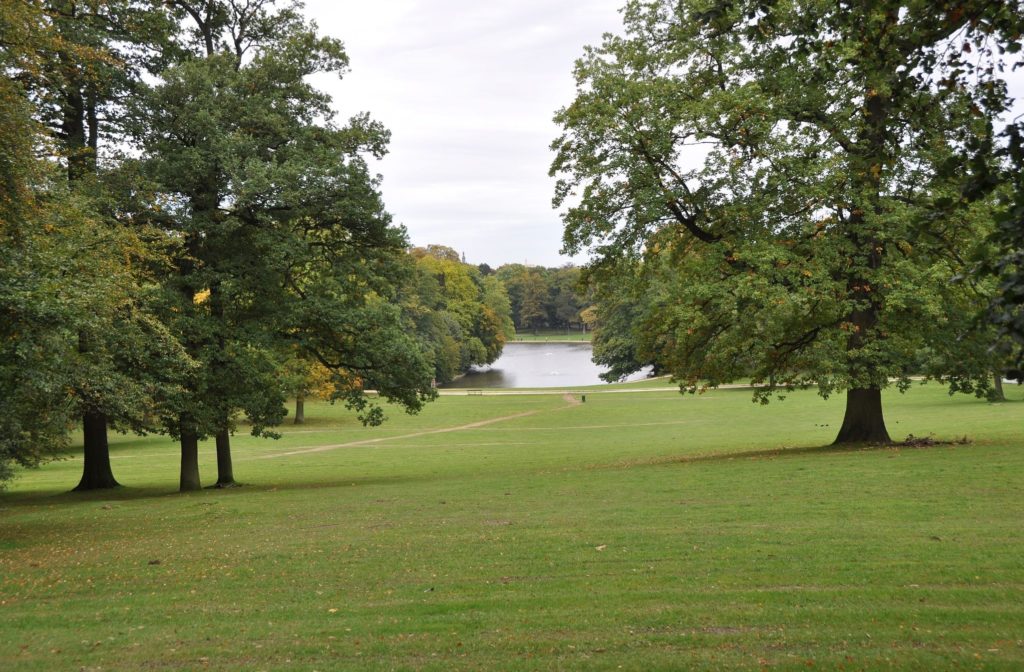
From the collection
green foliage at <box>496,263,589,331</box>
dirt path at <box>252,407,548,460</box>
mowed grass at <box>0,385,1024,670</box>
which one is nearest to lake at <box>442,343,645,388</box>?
green foliage at <box>496,263,589,331</box>

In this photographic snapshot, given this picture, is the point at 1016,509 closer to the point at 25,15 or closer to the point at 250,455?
the point at 25,15

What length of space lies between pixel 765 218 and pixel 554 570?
45.1ft

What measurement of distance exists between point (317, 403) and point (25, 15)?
167ft

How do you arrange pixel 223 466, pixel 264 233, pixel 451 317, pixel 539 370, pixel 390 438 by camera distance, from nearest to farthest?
pixel 264 233 < pixel 223 466 < pixel 390 438 < pixel 451 317 < pixel 539 370

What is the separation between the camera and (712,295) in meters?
18.9

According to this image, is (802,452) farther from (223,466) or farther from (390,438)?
(390,438)

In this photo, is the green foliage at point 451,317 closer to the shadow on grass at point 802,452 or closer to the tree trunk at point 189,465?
the tree trunk at point 189,465

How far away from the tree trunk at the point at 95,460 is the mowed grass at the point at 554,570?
2270 mm

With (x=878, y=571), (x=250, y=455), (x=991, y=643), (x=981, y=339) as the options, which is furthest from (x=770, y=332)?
(x=250, y=455)

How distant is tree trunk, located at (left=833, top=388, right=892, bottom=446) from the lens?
21359 millimetres

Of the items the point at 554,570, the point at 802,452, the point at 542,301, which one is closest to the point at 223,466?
the point at 802,452

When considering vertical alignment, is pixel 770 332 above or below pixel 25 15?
below

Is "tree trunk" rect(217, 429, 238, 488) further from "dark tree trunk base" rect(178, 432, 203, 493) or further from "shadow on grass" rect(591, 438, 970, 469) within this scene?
"shadow on grass" rect(591, 438, 970, 469)

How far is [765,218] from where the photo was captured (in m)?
20.3
